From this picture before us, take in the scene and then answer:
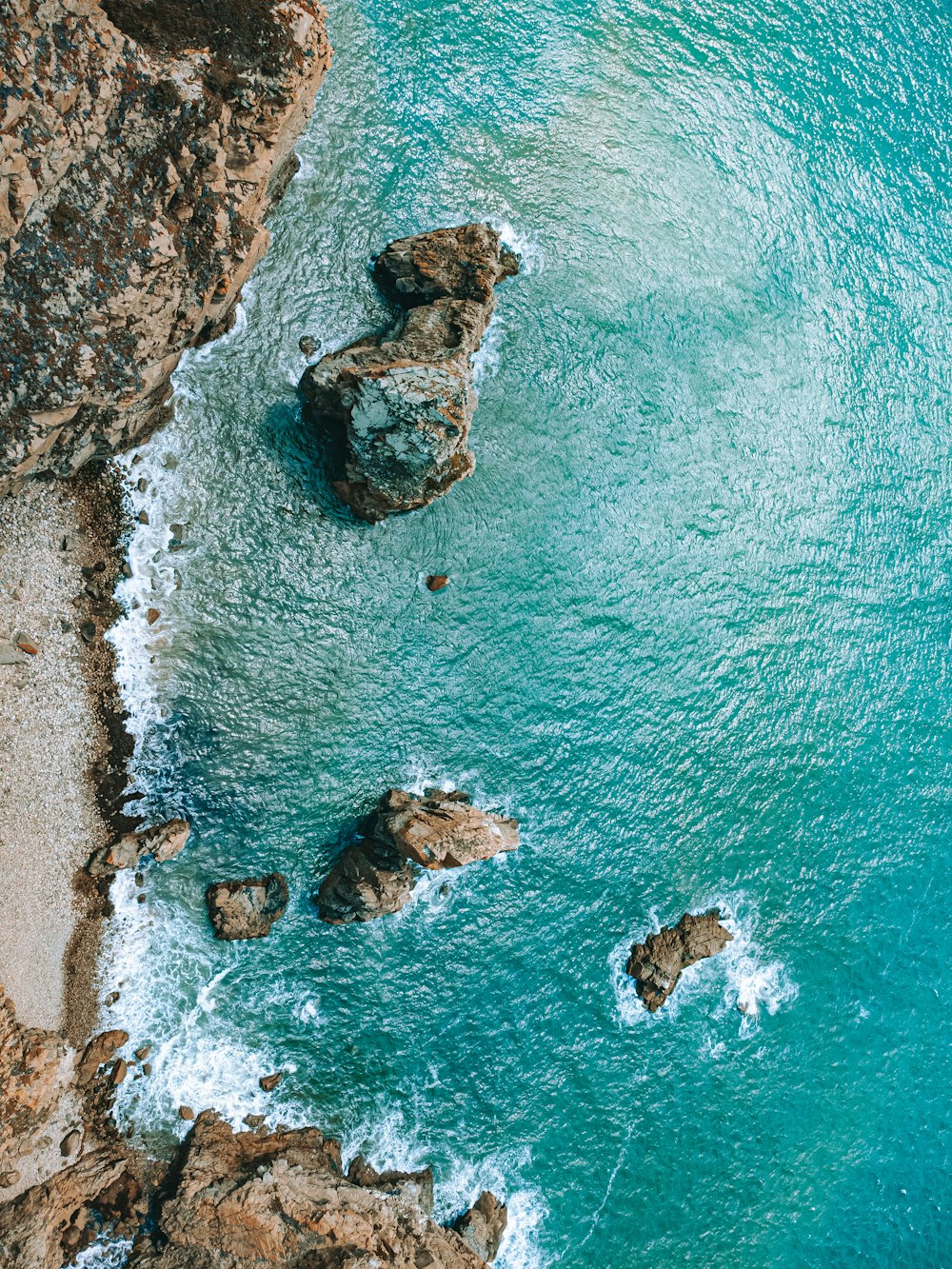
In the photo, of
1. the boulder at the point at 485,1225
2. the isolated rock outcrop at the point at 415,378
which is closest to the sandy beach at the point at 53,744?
the isolated rock outcrop at the point at 415,378

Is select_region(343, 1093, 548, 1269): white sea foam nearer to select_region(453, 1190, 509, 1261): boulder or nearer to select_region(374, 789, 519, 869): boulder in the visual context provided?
select_region(453, 1190, 509, 1261): boulder

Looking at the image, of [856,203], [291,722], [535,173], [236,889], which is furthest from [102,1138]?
[856,203]

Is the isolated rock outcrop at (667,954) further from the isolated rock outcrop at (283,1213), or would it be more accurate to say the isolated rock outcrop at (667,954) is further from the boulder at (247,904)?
the boulder at (247,904)

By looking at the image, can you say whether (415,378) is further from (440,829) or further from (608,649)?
(440,829)

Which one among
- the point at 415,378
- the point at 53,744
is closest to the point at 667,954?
the point at 415,378

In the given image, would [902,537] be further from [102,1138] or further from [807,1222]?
[102,1138]
